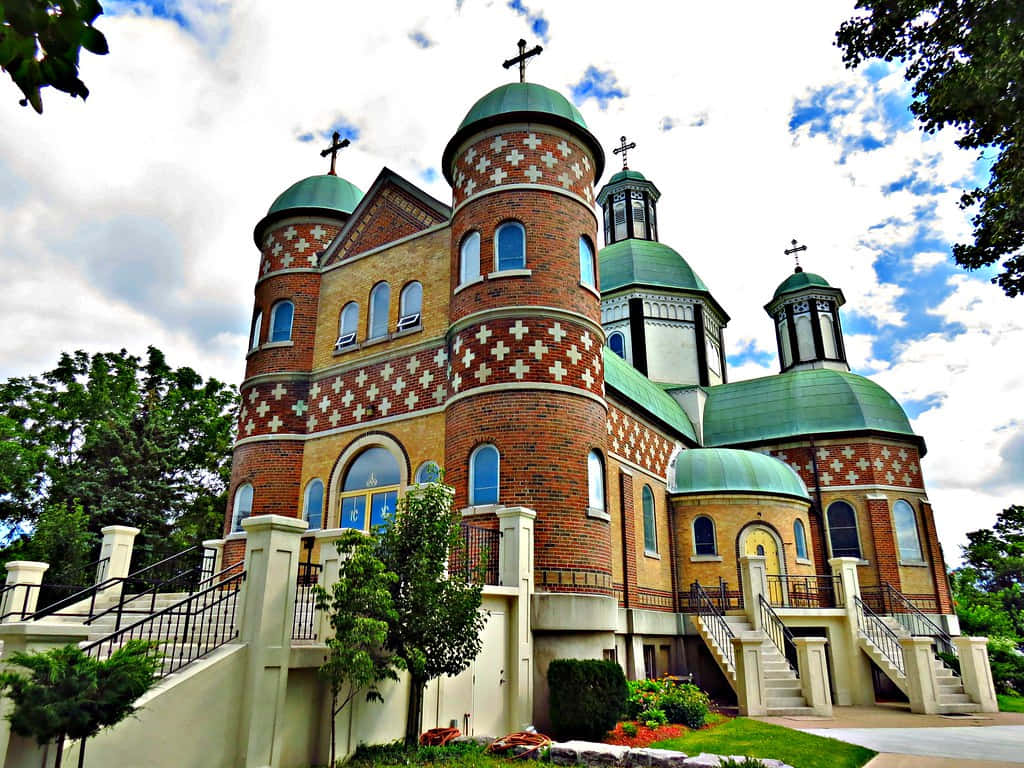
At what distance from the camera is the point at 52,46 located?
Answer: 2855 mm

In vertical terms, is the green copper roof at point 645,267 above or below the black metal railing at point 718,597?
above

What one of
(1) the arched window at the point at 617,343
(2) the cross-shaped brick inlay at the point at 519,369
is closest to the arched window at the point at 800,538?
(1) the arched window at the point at 617,343

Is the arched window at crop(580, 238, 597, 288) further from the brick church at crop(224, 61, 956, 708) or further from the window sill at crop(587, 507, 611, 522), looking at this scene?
the window sill at crop(587, 507, 611, 522)

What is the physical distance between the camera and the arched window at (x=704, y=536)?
866 inches

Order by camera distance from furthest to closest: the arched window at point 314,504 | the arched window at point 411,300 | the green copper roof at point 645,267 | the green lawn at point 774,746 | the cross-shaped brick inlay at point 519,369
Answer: the green copper roof at point 645,267 < the arched window at point 411,300 < the arched window at point 314,504 < the cross-shaped brick inlay at point 519,369 < the green lawn at point 774,746

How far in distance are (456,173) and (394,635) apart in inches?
482

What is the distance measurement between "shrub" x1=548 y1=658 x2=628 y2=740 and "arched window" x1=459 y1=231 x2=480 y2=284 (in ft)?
28.4

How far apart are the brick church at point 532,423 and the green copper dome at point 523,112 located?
50 mm

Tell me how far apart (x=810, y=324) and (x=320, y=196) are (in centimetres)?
2303

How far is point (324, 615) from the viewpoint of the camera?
10.4 meters

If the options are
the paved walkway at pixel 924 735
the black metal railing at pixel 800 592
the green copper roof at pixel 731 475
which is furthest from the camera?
the green copper roof at pixel 731 475

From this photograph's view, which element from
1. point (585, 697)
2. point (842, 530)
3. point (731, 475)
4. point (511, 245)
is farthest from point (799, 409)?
point (585, 697)

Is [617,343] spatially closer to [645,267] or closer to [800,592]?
[645,267]

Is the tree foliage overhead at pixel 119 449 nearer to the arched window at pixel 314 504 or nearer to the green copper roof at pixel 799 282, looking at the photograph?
the arched window at pixel 314 504
